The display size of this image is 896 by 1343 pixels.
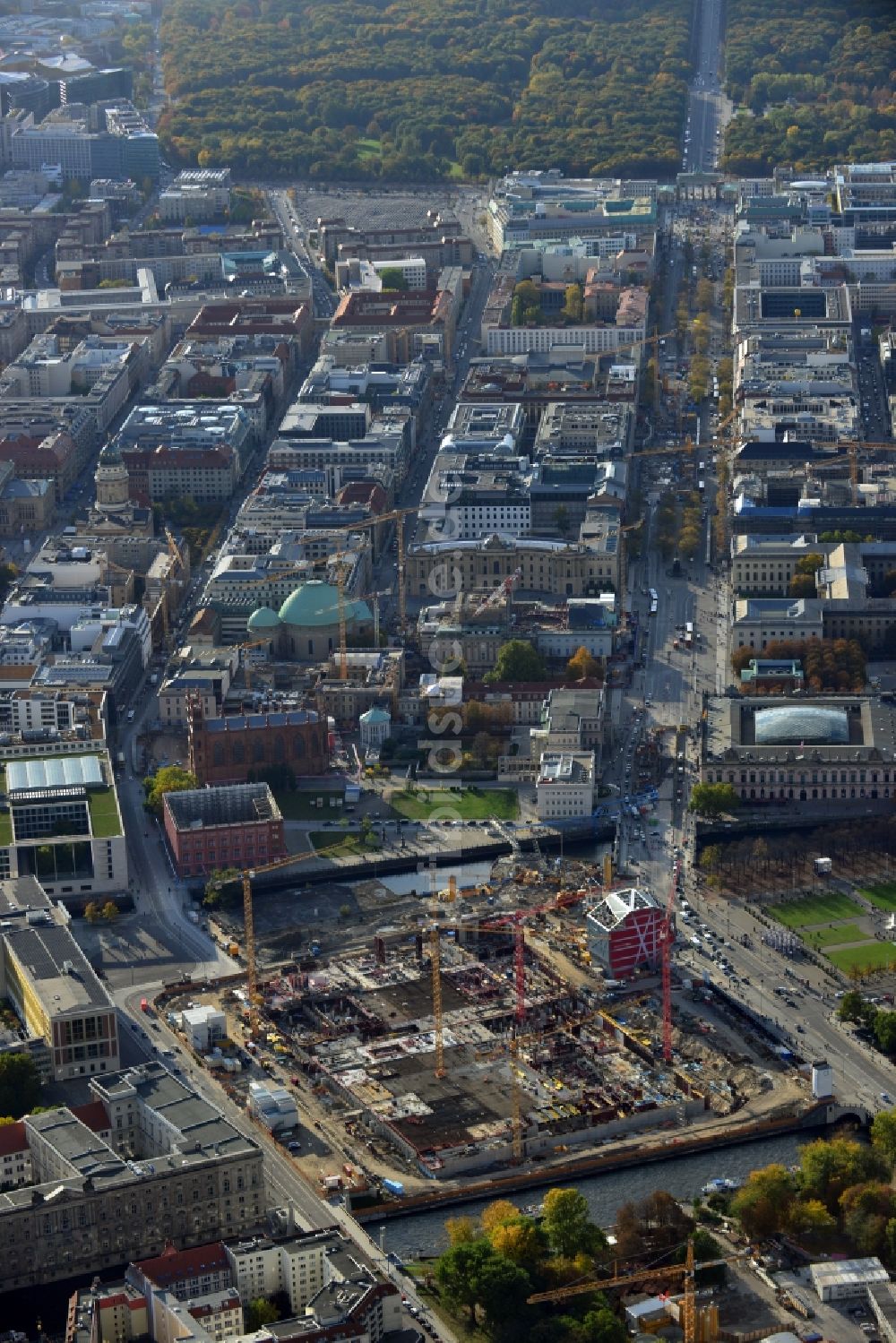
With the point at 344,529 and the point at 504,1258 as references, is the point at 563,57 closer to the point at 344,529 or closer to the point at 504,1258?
the point at 344,529

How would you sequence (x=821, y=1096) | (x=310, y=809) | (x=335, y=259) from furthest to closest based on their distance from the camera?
(x=335, y=259)
(x=310, y=809)
(x=821, y=1096)

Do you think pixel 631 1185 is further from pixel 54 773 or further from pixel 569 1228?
pixel 54 773

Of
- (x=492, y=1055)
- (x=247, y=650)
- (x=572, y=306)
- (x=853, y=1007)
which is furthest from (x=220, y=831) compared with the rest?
(x=572, y=306)

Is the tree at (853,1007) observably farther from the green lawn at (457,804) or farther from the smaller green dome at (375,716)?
the smaller green dome at (375,716)

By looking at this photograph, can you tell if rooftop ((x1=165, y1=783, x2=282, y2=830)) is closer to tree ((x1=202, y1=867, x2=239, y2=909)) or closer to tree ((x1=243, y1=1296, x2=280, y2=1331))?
tree ((x1=202, y1=867, x2=239, y2=909))

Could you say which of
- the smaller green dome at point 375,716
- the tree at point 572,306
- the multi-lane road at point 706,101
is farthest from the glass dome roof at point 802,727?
the multi-lane road at point 706,101

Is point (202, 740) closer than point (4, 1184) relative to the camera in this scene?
No

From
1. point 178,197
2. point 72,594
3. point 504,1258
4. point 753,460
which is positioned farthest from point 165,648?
point 178,197
